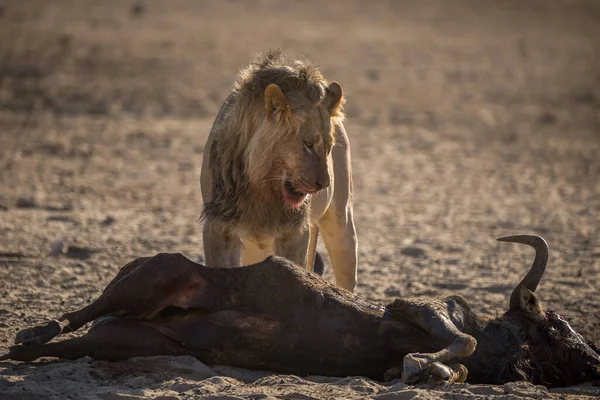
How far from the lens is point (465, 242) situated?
33.0 feet

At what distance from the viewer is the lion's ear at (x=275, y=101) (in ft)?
19.0

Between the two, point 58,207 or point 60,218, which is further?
point 58,207

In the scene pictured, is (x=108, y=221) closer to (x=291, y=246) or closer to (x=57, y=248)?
(x=57, y=248)

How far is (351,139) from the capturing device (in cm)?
1541

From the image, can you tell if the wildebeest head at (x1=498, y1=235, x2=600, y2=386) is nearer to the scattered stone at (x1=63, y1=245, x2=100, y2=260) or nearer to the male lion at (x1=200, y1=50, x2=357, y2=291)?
the male lion at (x1=200, y1=50, x2=357, y2=291)

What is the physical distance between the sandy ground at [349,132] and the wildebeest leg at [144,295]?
0.66 feet

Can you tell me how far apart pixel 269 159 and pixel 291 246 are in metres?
0.58

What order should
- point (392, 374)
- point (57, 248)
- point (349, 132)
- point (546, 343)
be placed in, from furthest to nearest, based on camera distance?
point (349, 132), point (57, 248), point (546, 343), point (392, 374)

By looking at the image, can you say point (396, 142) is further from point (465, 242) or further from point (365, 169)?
point (465, 242)

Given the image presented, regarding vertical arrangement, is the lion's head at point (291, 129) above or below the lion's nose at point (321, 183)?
above

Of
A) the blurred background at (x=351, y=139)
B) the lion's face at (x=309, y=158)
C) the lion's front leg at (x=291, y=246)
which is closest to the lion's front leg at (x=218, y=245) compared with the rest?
the lion's front leg at (x=291, y=246)

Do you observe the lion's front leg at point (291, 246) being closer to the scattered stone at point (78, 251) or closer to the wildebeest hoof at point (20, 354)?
the wildebeest hoof at point (20, 354)

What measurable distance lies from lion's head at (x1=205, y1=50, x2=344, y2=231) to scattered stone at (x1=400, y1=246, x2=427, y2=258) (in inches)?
131

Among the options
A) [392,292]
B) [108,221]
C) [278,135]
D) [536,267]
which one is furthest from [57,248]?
[536,267]
